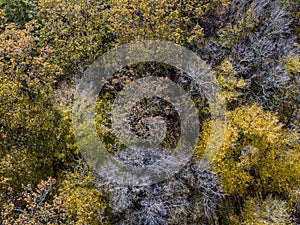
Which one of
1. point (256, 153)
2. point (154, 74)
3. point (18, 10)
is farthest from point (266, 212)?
point (18, 10)

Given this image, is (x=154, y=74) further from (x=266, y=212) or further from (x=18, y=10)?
(x=266, y=212)

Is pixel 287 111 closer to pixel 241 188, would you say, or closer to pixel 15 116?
pixel 241 188

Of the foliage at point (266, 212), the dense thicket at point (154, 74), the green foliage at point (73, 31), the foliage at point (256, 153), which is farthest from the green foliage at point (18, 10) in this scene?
the foliage at point (266, 212)

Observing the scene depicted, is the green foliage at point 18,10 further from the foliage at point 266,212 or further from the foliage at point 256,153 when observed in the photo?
the foliage at point 266,212

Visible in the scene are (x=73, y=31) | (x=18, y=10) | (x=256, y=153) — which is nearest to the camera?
(x=256, y=153)

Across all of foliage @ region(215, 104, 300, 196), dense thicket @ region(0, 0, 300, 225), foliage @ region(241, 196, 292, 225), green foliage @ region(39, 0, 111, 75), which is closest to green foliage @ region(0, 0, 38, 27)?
dense thicket @ region(0, 0, 300, 225)

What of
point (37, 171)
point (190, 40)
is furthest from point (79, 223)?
point (190, 40)

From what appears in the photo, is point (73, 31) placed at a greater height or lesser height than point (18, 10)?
lesser

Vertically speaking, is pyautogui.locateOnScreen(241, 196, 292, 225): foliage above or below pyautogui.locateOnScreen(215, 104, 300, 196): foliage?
below

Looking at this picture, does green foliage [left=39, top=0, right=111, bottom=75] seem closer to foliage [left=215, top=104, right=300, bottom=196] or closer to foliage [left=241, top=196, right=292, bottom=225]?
foliage [left=215, top=104, right=300, bottom=196]

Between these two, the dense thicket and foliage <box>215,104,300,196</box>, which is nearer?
the dense thicket

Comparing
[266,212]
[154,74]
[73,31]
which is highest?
[73,31]
